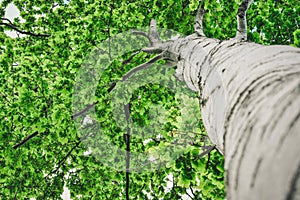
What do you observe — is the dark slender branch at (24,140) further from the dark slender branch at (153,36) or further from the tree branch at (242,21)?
the tree branch at (242,21)

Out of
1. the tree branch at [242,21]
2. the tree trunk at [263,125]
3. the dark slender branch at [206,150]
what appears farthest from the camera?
the dark slender branch at [206,150]

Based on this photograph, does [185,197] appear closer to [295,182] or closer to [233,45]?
[233,45]

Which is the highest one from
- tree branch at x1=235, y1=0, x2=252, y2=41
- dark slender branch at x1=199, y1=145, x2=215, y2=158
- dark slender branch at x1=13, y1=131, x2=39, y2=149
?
tree branch at x1=235, y1=0, x2=252, y2=41

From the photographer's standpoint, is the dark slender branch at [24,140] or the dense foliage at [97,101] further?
the dark slender branch at [24,140]

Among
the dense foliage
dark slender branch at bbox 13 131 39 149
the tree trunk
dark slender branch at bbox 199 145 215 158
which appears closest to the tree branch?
the tree trunk

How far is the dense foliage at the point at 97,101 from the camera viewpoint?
496 centimetres

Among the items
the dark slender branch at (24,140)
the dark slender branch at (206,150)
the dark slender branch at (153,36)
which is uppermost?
the dark slender branch at (153,36)

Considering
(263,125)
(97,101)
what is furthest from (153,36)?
(263,125)

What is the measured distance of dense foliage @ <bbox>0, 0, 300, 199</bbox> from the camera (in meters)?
4.96

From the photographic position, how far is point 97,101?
5355 millimetres

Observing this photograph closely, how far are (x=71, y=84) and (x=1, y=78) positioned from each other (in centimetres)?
353

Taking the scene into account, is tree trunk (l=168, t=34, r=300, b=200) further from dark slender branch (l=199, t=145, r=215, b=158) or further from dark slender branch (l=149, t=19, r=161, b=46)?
dark slender branch (l=149, t=19, r=161, b=46)

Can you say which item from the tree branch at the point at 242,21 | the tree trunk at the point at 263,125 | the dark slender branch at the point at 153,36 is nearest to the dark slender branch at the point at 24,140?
the dark slender branch at the point at 153,36

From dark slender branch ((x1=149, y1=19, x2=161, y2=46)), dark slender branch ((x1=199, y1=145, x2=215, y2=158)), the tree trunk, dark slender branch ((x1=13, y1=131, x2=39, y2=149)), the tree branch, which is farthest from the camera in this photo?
dark slender branch ((x1=13, y1=131, x2=39, y2=149))
